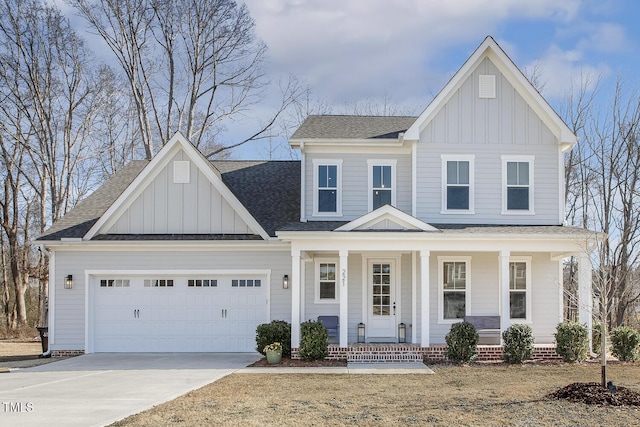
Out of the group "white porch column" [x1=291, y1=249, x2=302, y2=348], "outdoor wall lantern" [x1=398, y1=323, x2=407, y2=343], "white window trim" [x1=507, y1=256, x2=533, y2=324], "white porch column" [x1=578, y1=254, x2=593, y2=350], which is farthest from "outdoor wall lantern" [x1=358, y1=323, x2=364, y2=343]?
"white porch column" [x1=578, y1=254, x2=593, y2=350]

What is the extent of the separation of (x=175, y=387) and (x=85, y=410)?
253 cm

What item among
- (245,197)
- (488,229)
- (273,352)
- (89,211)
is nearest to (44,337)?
(89,211)

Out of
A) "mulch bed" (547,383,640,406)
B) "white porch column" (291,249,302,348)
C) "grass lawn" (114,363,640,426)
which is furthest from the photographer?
"white porch column" (291,249,302,348)

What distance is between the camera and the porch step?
17297 mm

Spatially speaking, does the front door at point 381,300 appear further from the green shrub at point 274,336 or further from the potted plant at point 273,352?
the potted plant at point 273,352

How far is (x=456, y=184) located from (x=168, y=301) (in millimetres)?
8982

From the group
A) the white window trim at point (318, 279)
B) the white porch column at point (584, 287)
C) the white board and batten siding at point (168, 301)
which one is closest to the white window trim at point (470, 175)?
the white porch column at point (584, 287)

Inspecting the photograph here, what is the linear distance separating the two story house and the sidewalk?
111 inches

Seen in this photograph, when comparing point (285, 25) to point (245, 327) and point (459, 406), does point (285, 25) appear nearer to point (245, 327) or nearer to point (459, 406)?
point (245, 327)

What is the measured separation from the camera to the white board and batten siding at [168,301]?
19.7m

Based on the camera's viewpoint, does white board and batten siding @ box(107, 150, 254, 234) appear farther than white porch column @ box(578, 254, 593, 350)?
Yes

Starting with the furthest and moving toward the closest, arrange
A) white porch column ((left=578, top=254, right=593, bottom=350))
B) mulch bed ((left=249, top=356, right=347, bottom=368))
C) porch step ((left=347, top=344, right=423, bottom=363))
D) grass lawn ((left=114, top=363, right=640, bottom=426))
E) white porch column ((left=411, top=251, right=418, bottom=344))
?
white porch column ((left=411, top=251, right=418, bottom=344)) < porch step ((left=347, top=344, right=423, bottom=363)) < white porch column ((left=578, top=254, right=593, bottom=350)) < mulch bed ((left=249, top=356, right=347, bottom=368)) < grass lawn ((left=114, top=363, right=640, bottom=426))

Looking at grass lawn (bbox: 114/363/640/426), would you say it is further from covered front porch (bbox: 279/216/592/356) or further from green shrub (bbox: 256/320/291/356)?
covered front porch (bbox: 279/216/592/356)

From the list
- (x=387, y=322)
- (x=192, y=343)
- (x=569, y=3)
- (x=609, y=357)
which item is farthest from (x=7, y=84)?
(x=609, y=357)
